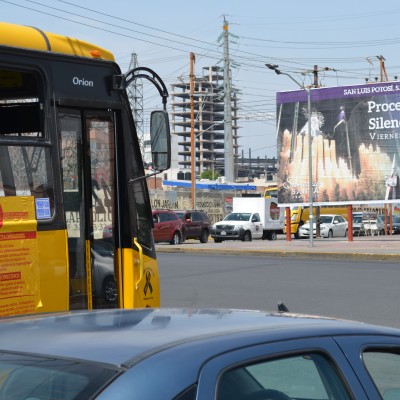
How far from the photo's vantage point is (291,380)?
3250 millimetres

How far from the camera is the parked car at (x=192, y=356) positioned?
2.75 metres

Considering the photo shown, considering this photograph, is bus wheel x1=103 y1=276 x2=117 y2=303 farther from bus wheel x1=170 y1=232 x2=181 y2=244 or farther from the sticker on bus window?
bus wheel x1=170 y1=232 x2=181 y2=244

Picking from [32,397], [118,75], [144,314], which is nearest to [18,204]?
[118,75]

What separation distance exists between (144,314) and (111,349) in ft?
2.56

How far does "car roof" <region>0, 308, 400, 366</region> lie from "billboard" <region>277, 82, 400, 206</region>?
135 feet

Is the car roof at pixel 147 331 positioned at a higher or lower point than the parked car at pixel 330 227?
higher

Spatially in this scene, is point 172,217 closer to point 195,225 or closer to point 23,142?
point 195,225

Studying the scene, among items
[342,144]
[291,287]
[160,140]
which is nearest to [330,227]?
[342,144]

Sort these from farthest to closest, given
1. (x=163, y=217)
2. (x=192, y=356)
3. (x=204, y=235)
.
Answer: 1. (x=204, y=235)
2. (x=163, y=217)
3. (x=192, y=356)

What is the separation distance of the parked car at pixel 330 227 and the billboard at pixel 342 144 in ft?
32.4

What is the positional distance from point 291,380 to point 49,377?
887 millimetres

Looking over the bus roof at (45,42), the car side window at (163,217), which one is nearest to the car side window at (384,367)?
the bus roof at (45,42)

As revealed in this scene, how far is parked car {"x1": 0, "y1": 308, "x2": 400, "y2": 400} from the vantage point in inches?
108

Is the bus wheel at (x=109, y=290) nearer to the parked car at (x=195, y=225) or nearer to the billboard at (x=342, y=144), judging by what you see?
the parked car at (x=195, y=225)
